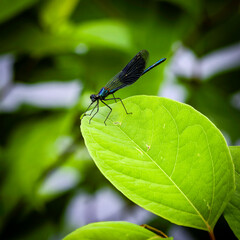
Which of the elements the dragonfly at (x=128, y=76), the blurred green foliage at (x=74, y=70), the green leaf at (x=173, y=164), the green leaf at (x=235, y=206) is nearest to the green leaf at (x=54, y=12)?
the blurred green foliage at (x=74, y=70)

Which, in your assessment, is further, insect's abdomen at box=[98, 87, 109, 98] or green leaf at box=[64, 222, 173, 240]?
insect's abdomen at box=[98, 87, 109, 98]

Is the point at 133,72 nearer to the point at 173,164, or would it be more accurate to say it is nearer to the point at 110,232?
the point at 173,164

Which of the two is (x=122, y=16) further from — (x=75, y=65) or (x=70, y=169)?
(x=70, y=169)

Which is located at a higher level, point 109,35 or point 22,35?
point 22,35

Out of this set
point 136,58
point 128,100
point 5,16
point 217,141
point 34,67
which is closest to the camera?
point 217,141

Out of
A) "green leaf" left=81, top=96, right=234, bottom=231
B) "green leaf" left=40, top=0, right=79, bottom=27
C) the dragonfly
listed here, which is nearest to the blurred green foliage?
"green leaf" left=40, top=0, right=79, bottom=27

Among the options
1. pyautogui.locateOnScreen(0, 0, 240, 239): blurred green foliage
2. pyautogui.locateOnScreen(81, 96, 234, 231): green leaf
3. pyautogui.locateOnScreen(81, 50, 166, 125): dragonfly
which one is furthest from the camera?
pyautogui.locateOnScreen(0, 0, 240, 239): blurred green foliage

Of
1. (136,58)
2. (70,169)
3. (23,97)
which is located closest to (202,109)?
(136,58)

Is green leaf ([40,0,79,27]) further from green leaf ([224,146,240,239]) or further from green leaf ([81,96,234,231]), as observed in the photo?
green leaf ([224,146,240,239])
